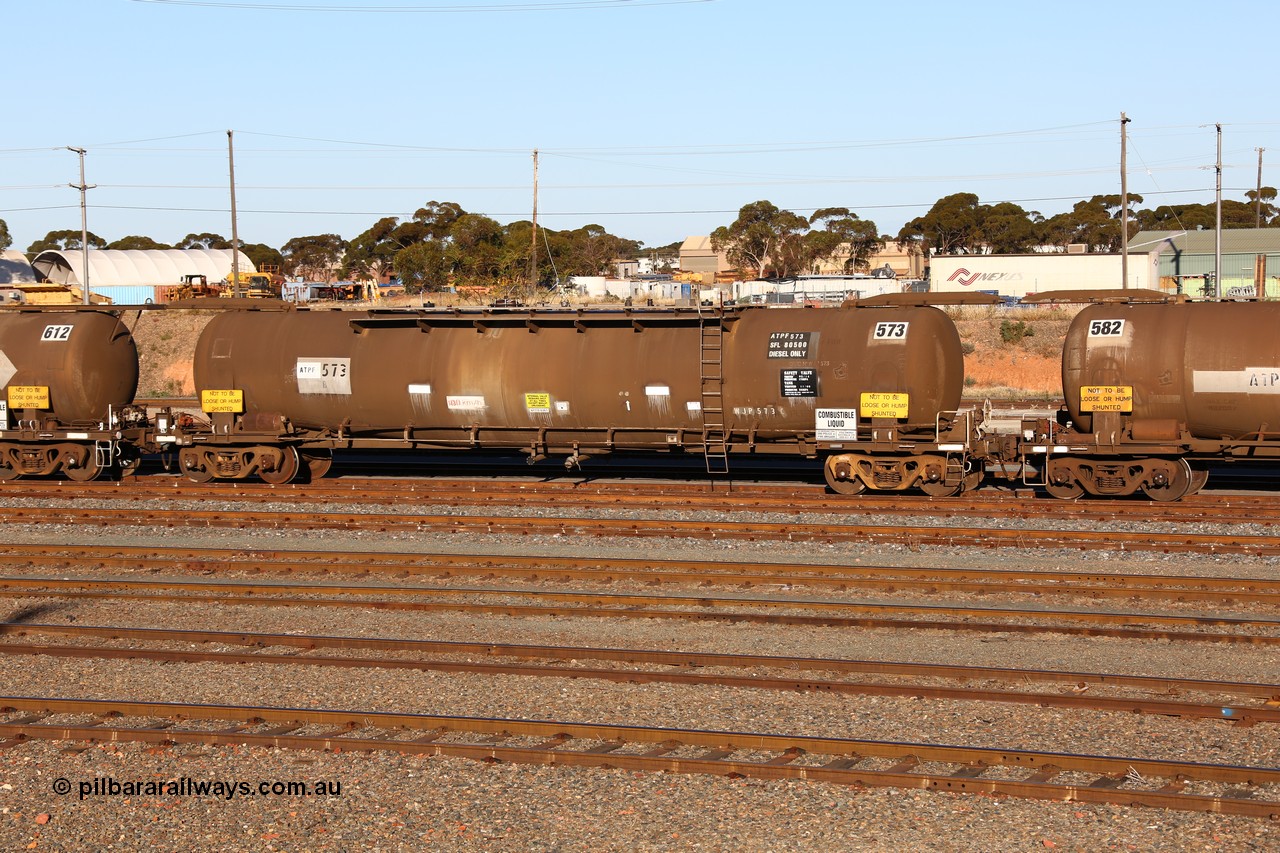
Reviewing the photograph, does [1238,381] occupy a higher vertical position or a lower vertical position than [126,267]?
lower

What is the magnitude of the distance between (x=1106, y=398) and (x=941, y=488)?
9.94ft

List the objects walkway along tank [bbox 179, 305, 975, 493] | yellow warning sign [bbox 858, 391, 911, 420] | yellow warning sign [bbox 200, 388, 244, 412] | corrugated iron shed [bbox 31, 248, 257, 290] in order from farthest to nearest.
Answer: corrugated iron shed [bbox 31, 248, 257, 290]
yellow warning sign [bbox 200, 388, 244, 412]
walkway along tank [bbox 179, 305, 975, 493]
yellow warning sign [bbox 858, 391, 911, 420]

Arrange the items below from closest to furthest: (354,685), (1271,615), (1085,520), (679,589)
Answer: (354,685)
(1271,615)
(679,589)
(1085,520)

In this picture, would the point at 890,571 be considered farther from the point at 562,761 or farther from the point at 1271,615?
the point at 562,761

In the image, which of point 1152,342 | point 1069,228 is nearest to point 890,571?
point 1152,342

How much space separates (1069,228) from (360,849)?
109 metres

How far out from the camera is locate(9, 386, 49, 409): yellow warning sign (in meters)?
22.6

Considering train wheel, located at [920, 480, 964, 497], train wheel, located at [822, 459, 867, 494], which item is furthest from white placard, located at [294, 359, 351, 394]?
train wheel, located at [920, 480, 964, 497]

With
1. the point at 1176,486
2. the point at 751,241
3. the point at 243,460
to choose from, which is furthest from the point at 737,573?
the point at 751,241

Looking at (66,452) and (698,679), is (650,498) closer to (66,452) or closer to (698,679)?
(698,679)

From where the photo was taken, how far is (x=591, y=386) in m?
20.6

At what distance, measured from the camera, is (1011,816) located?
7.81 metres

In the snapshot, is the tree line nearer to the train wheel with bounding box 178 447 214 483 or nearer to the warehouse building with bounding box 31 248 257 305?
the warehouse building with bounding box 31 248 257 305

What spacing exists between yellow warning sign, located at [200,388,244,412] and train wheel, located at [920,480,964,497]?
42.0 feet
